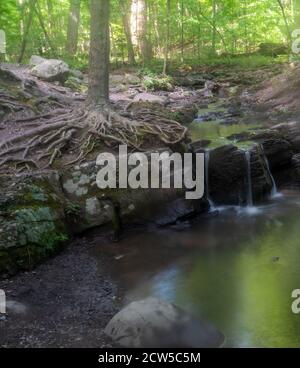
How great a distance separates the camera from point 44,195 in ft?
27.3

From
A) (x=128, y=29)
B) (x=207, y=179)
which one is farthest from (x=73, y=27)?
(x=207, y=179)

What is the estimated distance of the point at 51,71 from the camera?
643 inches

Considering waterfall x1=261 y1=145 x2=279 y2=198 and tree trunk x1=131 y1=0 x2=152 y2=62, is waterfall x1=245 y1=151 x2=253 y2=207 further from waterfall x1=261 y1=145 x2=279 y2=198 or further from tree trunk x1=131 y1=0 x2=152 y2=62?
tree trunk x1=131 y1=0 x2=152 y2=62

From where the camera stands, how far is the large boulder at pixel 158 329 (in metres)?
5.26

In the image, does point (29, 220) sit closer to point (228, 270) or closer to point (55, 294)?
point (55, 294)

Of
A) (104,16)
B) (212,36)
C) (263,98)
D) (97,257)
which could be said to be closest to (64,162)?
(97,257)

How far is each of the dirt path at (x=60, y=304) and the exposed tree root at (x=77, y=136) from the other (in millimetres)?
2404

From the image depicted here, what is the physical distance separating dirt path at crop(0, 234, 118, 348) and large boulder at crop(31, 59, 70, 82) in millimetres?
9613

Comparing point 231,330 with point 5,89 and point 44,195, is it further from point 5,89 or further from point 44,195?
point 5,89

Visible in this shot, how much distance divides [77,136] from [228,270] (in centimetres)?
452

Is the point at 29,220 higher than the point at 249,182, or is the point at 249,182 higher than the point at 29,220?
the point at 249,182

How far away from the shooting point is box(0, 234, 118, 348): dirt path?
5496 mm
